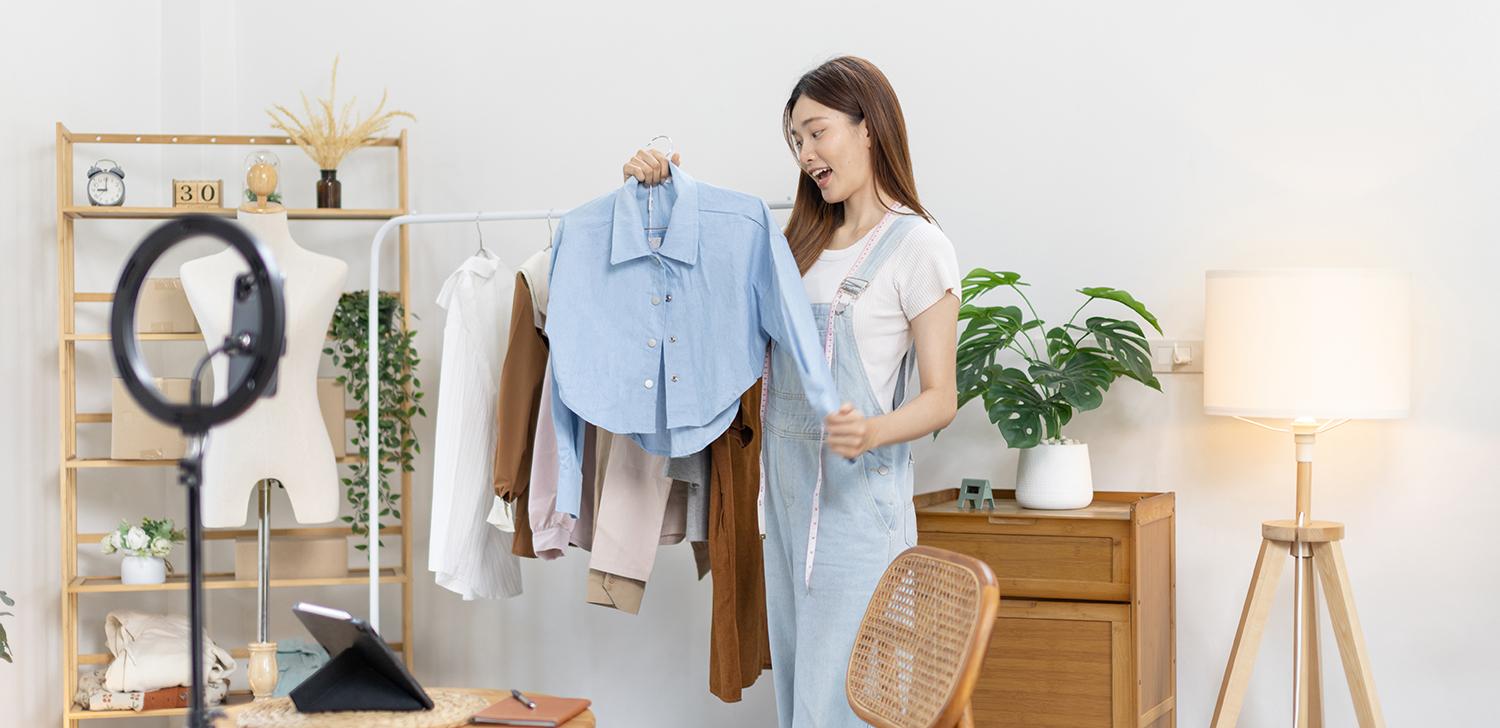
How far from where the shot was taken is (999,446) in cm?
308

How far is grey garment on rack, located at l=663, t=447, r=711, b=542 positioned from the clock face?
1.69m

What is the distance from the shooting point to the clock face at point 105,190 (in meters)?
3.12

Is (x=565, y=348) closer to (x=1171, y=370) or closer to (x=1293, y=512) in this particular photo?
(x=1171, y=370)

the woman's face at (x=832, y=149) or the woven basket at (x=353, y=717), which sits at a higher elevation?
the woman's face at (x=832, y=149)

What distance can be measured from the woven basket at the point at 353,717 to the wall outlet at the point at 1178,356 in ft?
5.84

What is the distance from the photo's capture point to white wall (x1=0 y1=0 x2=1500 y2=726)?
2816mm

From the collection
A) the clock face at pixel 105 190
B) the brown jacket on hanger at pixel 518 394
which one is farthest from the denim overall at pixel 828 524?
the clock face at pixel 105 190

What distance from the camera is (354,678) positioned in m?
2.06

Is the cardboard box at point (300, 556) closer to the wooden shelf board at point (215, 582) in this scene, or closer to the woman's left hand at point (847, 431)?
the wooden shelf board at point (215, 582)

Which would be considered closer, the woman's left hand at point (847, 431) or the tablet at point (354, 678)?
the woman's left hand at point (847, 431)

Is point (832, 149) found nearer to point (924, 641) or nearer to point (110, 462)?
point (924, 641)

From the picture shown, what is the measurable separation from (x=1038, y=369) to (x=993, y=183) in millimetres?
634

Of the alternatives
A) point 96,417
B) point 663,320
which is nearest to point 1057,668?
point 663,320

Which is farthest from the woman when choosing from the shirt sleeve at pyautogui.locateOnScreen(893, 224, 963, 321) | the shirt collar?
the shirt collar
